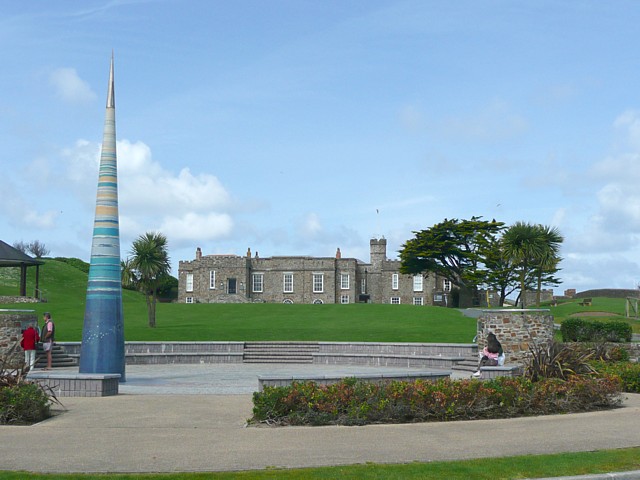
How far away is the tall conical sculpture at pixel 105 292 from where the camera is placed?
61.6ft

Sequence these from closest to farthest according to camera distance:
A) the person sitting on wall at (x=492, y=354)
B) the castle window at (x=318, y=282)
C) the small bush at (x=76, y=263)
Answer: the person sitting on wall at (x=492, y=354) → the castle window at (x=318, y=282) → the small bush at (x=76, y=263)

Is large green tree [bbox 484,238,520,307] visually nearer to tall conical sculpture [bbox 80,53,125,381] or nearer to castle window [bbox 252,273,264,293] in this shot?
castle window [bbox 252,273,264,293]

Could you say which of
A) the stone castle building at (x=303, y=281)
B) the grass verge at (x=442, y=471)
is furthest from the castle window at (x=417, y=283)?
the grass verge at (x=442, y=471)

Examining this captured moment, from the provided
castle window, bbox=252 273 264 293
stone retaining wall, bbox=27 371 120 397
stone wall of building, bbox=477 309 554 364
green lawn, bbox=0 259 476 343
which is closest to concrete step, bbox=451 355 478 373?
stone wall of building, bbox=477 309 554 364

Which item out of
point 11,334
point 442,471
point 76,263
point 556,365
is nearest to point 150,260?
point 11,334

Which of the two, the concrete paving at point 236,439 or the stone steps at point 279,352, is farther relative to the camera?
the stone steps at point 279,352

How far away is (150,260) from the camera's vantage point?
3834cm

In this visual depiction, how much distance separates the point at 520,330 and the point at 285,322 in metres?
18.0

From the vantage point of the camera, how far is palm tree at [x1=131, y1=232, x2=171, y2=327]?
38156mm

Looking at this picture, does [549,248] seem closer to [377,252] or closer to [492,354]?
[492,354]

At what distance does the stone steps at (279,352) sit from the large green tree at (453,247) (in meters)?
36.0

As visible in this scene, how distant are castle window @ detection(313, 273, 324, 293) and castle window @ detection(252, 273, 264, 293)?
5.65m

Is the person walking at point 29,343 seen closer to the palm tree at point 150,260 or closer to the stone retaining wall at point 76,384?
the stone retaining wall at point 76,384

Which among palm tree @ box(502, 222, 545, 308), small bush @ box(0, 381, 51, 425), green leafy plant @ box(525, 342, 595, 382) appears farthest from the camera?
palm tree @ box(502, 222, 545, 308)
